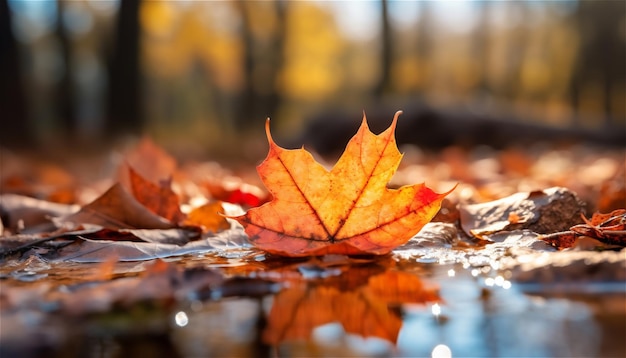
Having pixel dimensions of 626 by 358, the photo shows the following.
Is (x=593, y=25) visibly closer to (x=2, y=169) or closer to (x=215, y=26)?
(x=215, y=26)

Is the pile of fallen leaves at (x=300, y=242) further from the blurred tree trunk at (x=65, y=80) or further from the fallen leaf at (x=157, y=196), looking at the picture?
the blurred tree trunk at (x=65, y=80)

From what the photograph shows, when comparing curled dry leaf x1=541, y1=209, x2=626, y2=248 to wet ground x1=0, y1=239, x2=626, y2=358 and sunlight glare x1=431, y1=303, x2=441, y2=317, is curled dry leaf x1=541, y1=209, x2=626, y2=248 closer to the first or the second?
wet ground x1=0, y1=239, x2=626, y2=358

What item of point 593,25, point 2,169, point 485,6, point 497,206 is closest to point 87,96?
point 485,6

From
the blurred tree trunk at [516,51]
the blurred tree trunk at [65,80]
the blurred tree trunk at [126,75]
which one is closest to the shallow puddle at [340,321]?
the blurred tree trunk at [126,75]

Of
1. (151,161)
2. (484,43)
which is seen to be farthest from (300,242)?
(484,43)

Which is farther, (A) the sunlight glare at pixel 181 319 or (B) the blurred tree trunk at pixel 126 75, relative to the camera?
(B) the blurred tree trunk at pixel 126 75

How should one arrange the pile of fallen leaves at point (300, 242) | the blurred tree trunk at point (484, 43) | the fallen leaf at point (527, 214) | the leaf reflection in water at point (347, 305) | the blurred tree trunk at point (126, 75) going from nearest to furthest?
the leaf reflection in water at point (347, 305) < the pile of fallen leaves at point (300, 242) < the fallen leaf at point (527, 214) < the blurred tree trunk at point (126, 75) < the blurred tree trunk at point (484, 43)

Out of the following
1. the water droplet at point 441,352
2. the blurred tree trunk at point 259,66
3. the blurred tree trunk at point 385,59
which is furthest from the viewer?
the blurred tree trunk at point 259,66

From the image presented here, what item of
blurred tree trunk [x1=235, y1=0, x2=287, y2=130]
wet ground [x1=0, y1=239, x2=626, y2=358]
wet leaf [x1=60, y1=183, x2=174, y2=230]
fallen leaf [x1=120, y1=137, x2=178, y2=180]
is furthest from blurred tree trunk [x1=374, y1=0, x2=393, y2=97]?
wet ground [x1=0, y1=239, x2=626, y2=358]
